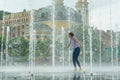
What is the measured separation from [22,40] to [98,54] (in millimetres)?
10494

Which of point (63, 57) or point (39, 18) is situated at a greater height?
point (39, 18)

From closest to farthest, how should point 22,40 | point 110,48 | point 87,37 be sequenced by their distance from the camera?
point 87,37, point 22,40, point 110,48

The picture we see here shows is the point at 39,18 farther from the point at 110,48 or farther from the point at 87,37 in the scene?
the point at 87,37

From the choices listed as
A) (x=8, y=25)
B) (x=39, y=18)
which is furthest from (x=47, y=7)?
(x=8, y=25)

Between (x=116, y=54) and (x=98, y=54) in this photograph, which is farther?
(x=116, y=54)

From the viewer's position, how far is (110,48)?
176ft

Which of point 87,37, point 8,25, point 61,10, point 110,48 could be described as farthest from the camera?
point 8,25

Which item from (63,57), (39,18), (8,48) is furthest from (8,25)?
(63,57)

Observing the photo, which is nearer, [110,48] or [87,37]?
[87,37]

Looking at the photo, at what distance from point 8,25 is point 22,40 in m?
22.0

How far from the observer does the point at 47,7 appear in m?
68.2

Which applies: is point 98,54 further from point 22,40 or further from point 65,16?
point 65,16

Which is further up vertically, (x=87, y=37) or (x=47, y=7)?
(x=47, y=7)

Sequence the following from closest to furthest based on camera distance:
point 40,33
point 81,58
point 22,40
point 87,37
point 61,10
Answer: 1. point 81,58
2. point 87,37
3. point 22,40
4. point 40,33
5. point 61,10
